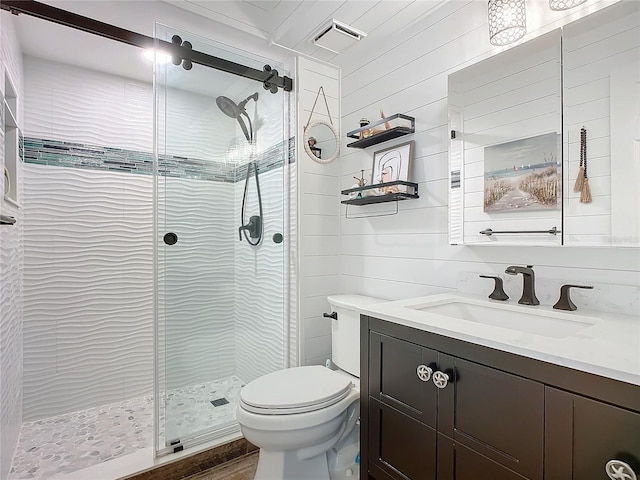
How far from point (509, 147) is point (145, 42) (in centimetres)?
178

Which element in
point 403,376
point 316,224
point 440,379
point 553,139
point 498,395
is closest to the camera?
point 498,395

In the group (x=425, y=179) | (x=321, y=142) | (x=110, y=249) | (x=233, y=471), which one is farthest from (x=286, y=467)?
(x=110, y=249)

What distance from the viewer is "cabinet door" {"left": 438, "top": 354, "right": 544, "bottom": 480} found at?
0.86 metres

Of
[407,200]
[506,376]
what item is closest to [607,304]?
[506,376]

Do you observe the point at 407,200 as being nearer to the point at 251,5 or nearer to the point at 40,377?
the point at 251,5

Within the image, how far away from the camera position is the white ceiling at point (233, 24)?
5.83ft

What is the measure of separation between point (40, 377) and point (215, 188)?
1649 millimetres

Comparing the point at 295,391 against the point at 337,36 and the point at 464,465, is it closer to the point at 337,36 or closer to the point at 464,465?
the point at 464,465

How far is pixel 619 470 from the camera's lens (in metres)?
0.72

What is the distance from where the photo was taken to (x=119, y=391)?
2553mm

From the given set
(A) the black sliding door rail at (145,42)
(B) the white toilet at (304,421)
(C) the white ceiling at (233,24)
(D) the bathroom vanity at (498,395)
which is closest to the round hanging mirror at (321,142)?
(A) the black sliding door rail at (145,42)

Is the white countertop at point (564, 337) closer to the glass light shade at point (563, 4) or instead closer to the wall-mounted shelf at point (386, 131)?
the wall-mounted shelf at point (386, 131)

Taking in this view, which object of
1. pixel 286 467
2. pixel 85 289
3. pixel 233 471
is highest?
pixel 85 289

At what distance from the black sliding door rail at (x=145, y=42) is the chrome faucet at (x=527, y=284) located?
5.45ft
